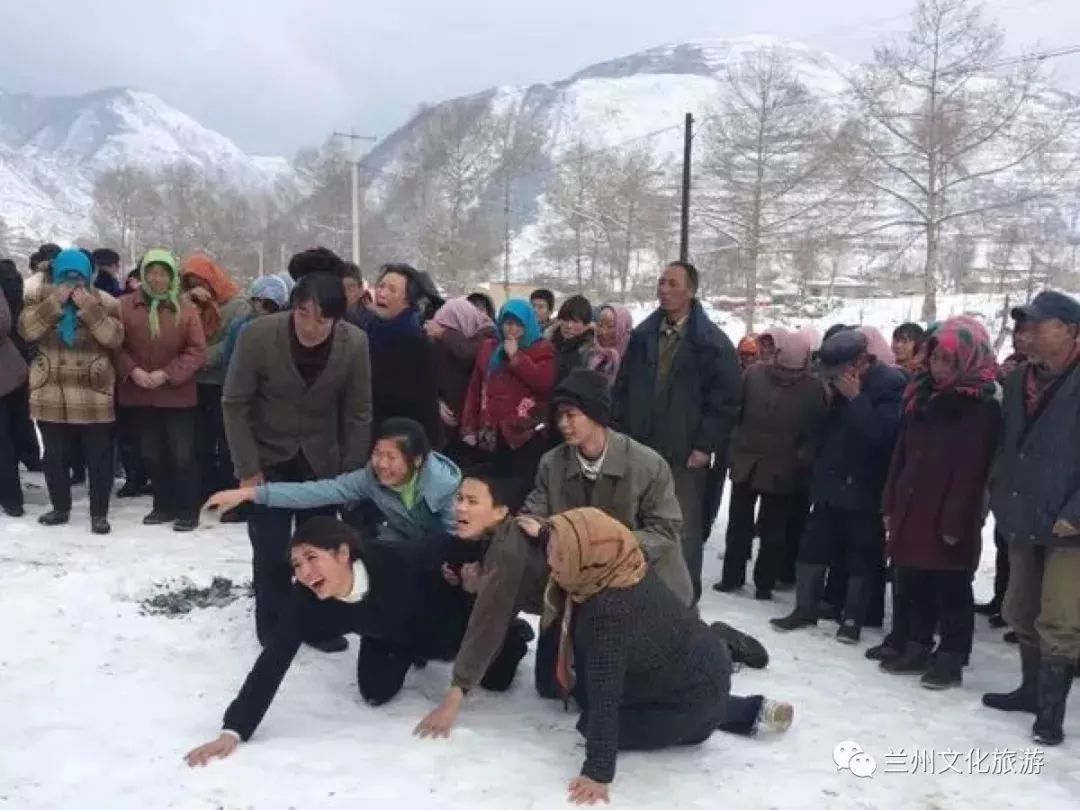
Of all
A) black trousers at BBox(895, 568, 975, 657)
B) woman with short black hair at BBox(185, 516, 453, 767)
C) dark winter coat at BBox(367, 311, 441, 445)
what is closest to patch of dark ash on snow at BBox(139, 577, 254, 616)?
dark winter coat at BBox(367, 311, 441, 445)

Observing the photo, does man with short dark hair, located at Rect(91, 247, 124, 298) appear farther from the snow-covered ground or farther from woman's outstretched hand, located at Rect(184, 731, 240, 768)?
woman's outstretched hand, located at Rect(184, 731, 240, 768)

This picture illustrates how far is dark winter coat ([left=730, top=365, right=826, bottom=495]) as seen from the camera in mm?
5395

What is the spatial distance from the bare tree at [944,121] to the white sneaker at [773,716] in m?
22.7

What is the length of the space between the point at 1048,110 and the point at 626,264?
59.0ft

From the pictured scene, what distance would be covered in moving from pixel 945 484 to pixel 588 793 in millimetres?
2350

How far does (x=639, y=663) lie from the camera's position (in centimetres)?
317

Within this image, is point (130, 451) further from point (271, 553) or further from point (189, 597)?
point (271, 553)

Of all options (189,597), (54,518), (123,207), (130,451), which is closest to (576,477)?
(189,597)

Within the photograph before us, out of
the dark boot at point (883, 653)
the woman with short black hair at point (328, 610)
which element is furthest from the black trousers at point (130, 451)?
the dark boot at point (883, 653)

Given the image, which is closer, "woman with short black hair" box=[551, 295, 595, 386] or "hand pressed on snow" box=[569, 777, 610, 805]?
"hand pressed on snow" box=[569, 777, 610, 805]

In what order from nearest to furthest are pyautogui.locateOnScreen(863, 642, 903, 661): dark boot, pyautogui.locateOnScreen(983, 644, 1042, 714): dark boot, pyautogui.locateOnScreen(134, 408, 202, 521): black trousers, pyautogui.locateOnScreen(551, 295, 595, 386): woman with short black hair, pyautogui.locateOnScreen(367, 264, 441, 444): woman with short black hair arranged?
pyautogui.locateOnScreen(983, 644, 1042, 714): dark boot
pyautogui.locateOnScreen(863, 642, 903, 661): dark boot
pyautogui.locateOnScreen(367, 264, 441, 444): woman with short black hair
pyautogui.locateOnScreen(134, 408, 202, 521): black trousers
pyautogui.locateOnScreen(551, 295, 595, 386): woman with short black hair

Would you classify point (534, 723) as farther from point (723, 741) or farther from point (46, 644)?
point (46, 644)

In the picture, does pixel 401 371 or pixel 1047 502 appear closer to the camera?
pixel 1047 502

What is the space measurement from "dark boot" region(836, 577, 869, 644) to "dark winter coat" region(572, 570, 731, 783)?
1.69 m
